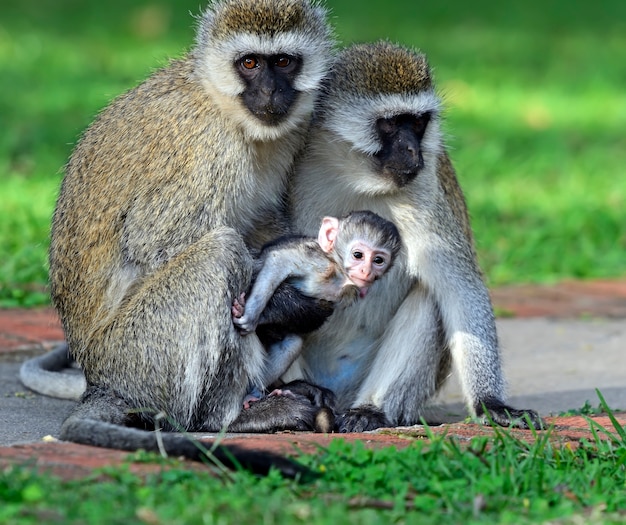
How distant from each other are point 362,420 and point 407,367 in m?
0.33

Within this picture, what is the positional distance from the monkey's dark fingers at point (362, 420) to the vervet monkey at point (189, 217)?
0.61ft

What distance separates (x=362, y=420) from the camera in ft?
16.7

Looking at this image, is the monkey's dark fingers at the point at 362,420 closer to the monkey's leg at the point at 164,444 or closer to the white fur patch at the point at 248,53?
the monkey's leg at the point at 164,444

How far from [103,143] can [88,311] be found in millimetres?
745

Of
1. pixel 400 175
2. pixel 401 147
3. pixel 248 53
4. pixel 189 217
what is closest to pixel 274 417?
pixel 189 217

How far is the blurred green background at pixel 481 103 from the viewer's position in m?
8.30

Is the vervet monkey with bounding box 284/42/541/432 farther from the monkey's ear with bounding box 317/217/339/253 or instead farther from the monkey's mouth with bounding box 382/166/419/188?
the monkey's ear with bounding box 317/217/339/253

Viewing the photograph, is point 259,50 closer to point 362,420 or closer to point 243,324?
point 243,324

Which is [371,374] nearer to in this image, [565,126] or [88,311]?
[88,311]

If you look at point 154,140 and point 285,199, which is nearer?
point 154,140

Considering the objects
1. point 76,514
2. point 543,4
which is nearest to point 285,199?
point 76,514

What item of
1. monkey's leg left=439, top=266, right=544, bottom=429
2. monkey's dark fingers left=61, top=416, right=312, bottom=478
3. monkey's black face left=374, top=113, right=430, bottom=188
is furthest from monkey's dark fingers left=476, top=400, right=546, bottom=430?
monkey's dark fingers left=61, top=416, right=312, bottom=478

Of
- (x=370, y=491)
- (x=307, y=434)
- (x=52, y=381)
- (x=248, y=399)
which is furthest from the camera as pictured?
(x=52, y=381)

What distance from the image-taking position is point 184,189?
485 cm
